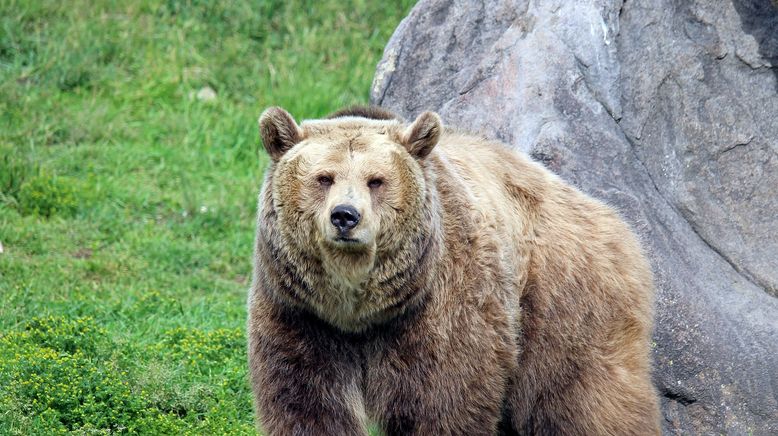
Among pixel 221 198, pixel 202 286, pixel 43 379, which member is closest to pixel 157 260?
pixel 202 286

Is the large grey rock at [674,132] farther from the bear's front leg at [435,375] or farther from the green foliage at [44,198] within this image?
the green foliage at [44,198]

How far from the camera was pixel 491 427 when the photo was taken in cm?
511

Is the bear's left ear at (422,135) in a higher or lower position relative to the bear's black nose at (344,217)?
higher

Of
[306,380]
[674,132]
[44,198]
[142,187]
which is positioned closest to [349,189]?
[306,380]

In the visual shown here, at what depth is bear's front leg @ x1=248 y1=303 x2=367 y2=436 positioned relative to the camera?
16.3 feet

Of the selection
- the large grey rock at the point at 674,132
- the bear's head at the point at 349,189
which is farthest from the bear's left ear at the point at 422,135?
the large grey rock at the point at 674,132

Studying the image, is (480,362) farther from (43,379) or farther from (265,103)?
(265,103)

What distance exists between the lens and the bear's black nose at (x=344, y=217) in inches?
177

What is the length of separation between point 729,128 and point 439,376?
304cm

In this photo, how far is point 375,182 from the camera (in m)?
4.78

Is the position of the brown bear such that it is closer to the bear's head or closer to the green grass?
the bear's head

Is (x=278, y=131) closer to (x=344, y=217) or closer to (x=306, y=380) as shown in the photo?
(x=344, y=217)

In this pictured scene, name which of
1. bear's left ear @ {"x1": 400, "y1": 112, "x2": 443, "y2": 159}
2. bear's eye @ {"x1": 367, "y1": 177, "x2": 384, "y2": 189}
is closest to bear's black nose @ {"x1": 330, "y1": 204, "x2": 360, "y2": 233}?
bear's eye @ {"x1": 367, "y1": 177, "x2": 384, "y2": 189}

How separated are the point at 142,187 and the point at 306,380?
5.22 m
